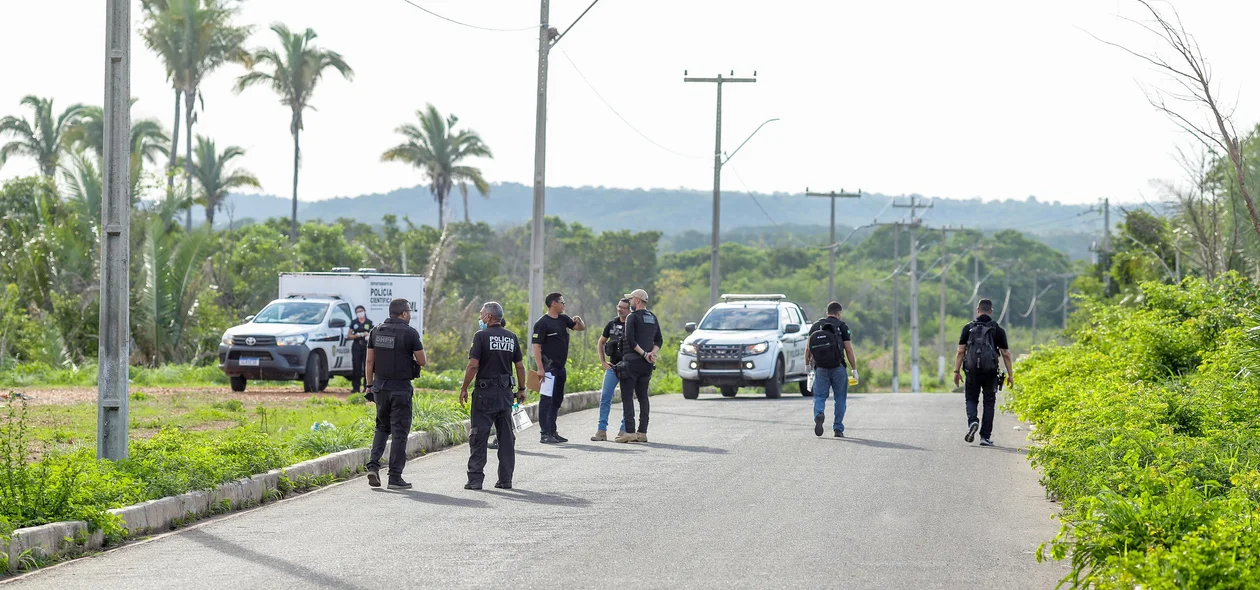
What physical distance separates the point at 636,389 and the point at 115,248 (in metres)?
6.90

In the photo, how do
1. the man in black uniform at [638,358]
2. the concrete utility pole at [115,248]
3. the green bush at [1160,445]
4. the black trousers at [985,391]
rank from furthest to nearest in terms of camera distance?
the black trousers at [985,391] → the man in black uniform at [638,358] → the concrete utility pole at [115,248] → the green bush at [1160,445]

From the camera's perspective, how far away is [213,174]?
59062 millimetres

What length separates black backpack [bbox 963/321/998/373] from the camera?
53.8 feet

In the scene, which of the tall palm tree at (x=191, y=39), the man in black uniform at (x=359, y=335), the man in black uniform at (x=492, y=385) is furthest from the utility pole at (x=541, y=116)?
the tall palm tree at (x=191, y=39)

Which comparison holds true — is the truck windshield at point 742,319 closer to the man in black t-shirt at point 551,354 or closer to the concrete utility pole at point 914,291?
the man in black t-shirt at point 551,354

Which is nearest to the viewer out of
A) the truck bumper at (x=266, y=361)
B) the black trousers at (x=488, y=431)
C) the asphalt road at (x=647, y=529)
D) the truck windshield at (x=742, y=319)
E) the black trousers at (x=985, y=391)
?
the asphalt road at (x=647, y=529)

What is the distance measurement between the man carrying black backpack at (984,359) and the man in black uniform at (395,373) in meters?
6.77

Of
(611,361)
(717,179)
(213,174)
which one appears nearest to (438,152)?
(213,174)

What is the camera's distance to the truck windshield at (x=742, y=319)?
1078 inches

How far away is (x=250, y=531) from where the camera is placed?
33.2 ft

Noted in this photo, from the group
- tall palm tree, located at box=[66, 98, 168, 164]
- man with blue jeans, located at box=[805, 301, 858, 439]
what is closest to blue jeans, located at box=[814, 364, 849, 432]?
man with blue jeans, located at box=[805, 301, 858, 439]

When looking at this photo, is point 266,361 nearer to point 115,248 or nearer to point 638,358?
point 638,358

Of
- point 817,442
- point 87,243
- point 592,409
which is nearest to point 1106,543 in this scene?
point 817,442

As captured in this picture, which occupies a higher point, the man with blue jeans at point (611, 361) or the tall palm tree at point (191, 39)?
the tall palm tree at point (191, 39)
